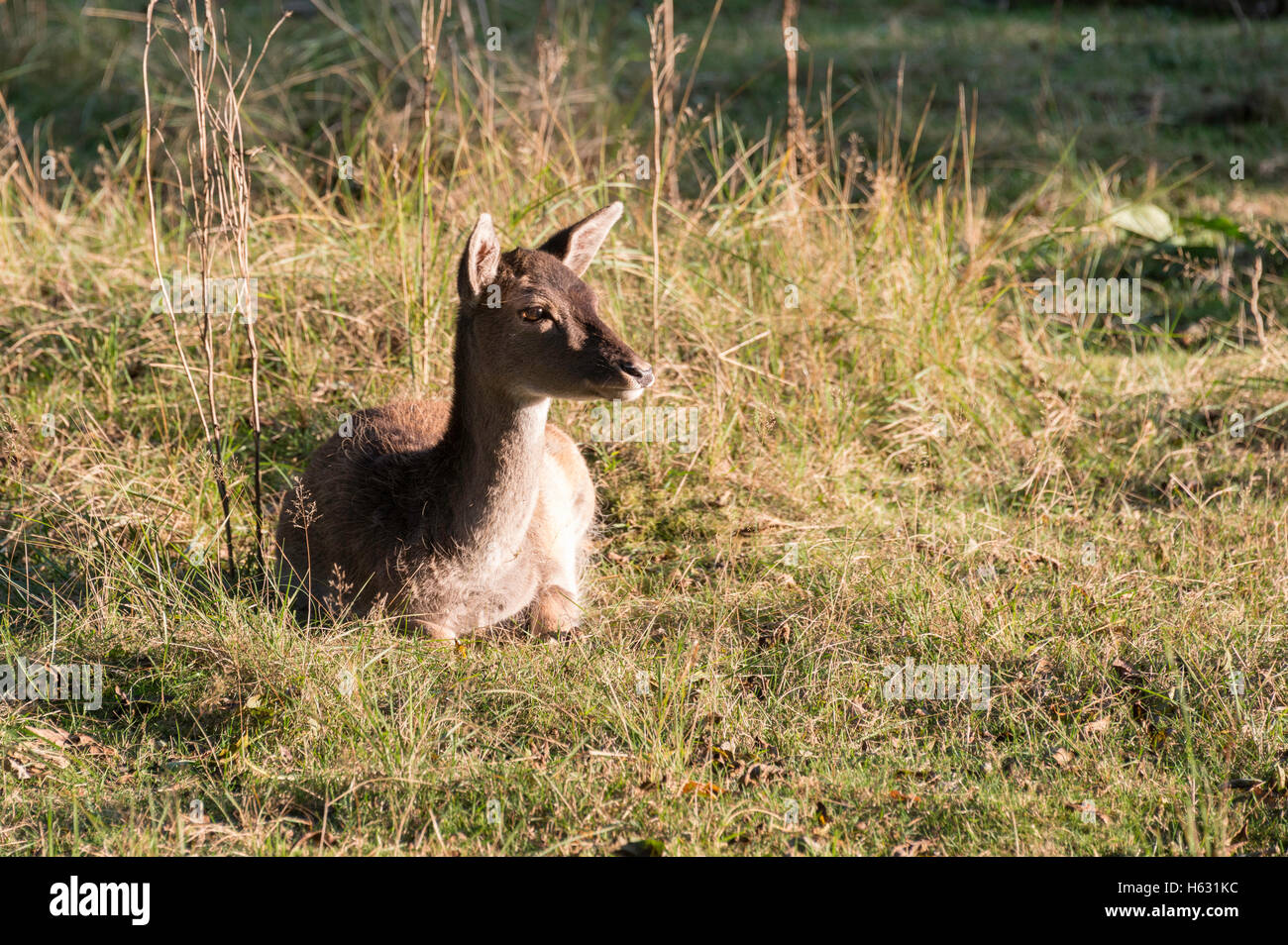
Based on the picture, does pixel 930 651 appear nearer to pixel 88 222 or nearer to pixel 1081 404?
pixel 1081 404

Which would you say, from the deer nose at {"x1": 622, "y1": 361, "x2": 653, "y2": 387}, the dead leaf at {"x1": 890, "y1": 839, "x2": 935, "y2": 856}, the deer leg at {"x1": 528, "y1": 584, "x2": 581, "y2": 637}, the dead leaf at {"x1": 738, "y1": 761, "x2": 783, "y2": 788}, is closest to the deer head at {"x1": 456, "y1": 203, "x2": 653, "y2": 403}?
the deer nose at {"x1": 622, "y1": 361, "x2": 653, "y2": 387}

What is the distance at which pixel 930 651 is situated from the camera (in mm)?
4430

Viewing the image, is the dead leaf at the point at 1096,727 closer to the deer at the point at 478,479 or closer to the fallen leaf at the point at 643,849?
the fallen leaf at the point at 643,849

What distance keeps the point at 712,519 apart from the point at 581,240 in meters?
1.32

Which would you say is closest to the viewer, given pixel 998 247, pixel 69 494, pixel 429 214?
pixel 69 494

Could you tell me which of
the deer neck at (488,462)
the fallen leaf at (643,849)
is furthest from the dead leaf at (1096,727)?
the deer neck at (488,462)

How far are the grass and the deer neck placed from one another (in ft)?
1.31

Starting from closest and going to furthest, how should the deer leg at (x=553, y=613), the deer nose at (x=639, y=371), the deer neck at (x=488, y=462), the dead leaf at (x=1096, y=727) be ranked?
1. the dead leaf at (x=1096, y=727)
2. the deer nose at (x=639, y=371)
3. the deer neck at (x=488, y=462)
4. the deer leg at (x=553, y=613)

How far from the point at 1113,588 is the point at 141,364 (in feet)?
14.3

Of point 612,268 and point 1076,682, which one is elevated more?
point 612,268

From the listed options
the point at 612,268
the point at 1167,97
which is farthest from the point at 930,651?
the point at 1167,97

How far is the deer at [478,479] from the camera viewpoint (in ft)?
14.3

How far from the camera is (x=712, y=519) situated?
5500mm

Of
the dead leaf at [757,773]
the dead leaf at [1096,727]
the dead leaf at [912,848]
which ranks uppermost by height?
the dead leaf at [1096,727]
